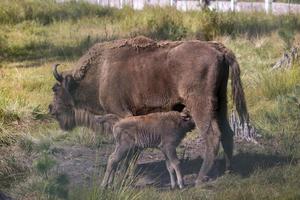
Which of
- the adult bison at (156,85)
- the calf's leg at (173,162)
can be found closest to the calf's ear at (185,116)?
the adult bison at (156,85)

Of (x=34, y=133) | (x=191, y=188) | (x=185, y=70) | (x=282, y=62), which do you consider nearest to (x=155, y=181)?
(x=191, y=188)

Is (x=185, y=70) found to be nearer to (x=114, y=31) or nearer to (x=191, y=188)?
(x=191, y=188)

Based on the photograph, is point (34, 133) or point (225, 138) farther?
point (34, 133)

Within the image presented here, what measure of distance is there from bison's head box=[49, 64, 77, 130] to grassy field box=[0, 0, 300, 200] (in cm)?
42

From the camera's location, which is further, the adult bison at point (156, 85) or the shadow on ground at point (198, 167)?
the shadow on ground at point (198, 167)

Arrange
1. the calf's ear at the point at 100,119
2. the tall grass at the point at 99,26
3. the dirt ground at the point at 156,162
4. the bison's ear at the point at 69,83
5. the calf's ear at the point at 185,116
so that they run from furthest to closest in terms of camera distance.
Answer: the tall grass at the point at 99,26
the bison's ear at the point at 69,83
the calf's ear at the point at 100,119
the dirt ground at the point at 156,162
the calf's ear at the point at 185,116

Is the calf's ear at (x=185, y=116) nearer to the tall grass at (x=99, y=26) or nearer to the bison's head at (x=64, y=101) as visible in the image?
the bison's head at (x=64, y=101)

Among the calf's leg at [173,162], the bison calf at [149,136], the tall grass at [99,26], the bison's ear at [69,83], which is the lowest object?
the tall grass at [99,26]

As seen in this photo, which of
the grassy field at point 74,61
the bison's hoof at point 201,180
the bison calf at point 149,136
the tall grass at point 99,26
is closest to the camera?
the grassy field at point 74,61

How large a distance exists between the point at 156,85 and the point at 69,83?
1.37m

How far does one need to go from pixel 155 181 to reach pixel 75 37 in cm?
1183

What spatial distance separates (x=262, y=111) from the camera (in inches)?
488

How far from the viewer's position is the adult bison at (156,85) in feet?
30.9

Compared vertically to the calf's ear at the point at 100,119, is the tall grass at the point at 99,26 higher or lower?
Result: lower
